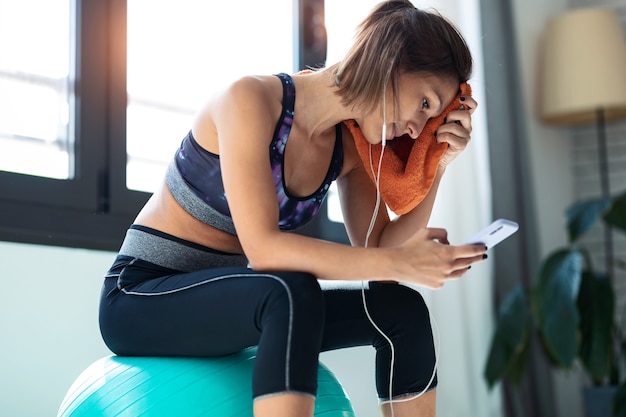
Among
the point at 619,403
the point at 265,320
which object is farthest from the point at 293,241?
the point at 619,403

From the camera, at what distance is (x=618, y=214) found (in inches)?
113

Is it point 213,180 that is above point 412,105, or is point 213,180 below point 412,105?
below

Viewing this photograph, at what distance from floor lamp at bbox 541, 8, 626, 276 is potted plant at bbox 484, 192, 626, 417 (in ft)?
0.95

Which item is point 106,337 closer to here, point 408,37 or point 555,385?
point 408,37

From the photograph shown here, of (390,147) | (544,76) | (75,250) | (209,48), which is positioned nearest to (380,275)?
(390,147)

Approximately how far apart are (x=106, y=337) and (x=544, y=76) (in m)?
2.45

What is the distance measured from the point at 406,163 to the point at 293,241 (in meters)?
0.47

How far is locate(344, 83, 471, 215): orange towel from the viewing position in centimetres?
153

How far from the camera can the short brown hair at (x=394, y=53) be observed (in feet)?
4.37

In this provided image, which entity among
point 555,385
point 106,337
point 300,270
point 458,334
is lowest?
point 555,385

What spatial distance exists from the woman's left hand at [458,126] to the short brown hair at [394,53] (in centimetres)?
9

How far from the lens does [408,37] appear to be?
1.34m

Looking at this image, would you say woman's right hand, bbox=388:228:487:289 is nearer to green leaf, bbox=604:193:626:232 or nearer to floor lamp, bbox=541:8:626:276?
green leaf, bbox=604:193:626:232

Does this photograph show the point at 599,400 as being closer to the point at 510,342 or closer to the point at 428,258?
the point at 510,342
